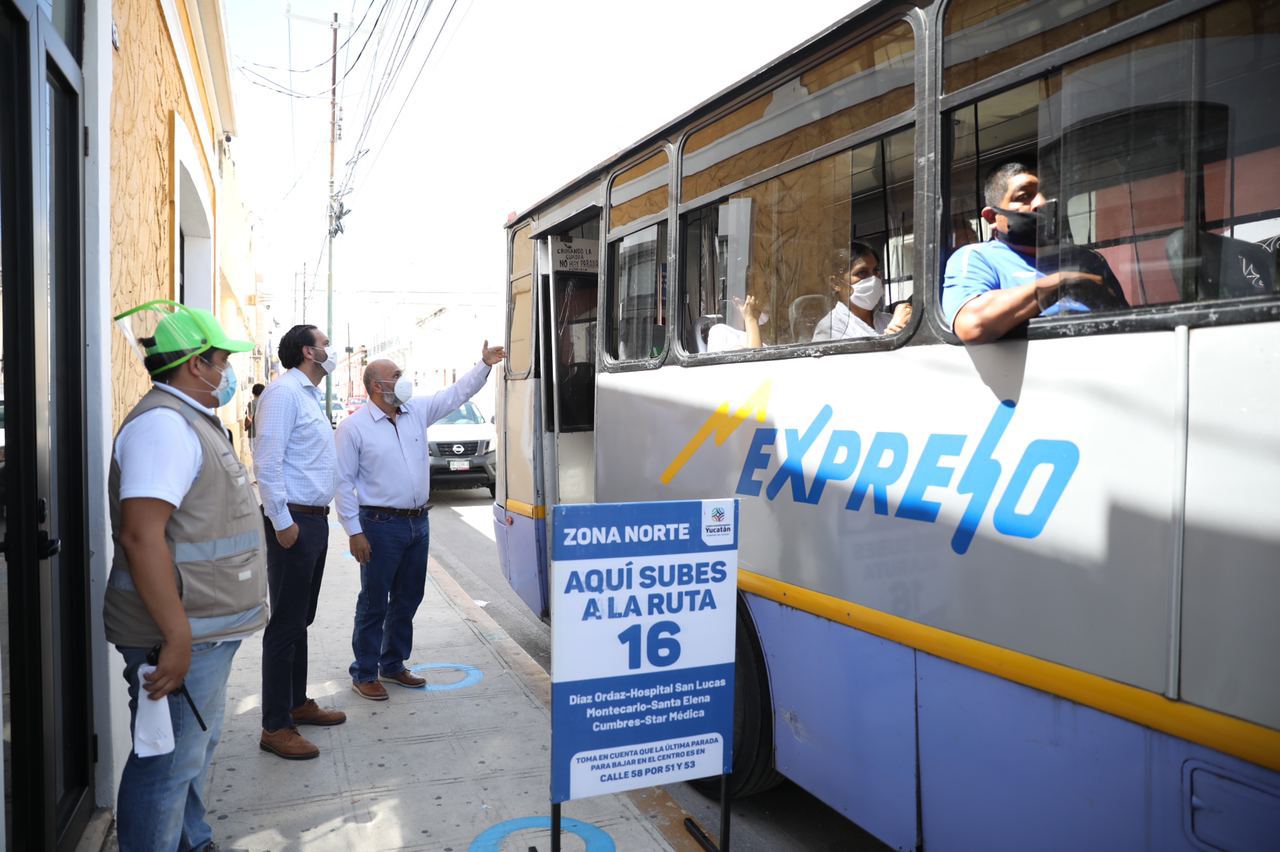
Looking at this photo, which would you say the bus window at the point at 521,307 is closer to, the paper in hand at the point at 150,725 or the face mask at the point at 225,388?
the face mask at the point at 225,388

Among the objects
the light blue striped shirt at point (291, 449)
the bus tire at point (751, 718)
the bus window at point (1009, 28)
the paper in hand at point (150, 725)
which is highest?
the bus window at point (1009, 28)

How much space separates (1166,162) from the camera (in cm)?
209

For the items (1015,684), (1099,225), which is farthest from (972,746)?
(1099,225)

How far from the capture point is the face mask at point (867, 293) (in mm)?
3277

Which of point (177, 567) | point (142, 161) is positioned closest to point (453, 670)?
point (177, 567)

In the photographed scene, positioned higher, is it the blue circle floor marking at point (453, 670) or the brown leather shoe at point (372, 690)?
the brown leather shoe at point (372, 690)

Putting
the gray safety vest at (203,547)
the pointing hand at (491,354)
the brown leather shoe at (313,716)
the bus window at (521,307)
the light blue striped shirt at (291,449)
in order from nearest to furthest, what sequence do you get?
the gray safety vest at (203,547) < the light blue striped shirt at (291,449) < the brown leather shoe at (313,716) < the pointing hand at (491,354) < the bus window at (521,307)

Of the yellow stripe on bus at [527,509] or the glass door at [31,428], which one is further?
the yellow stripe on bus at [527,509]

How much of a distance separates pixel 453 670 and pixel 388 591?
904 millimetres

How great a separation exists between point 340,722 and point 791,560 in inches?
107

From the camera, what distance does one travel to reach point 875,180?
3.24m

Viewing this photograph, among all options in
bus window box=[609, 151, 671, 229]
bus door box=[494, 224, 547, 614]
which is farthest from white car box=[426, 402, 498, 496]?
bus window box=[609, 151, 671, 229]

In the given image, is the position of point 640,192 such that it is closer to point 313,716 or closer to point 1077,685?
point 1077,685

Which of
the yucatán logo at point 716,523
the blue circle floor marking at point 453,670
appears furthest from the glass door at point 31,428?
the blue circle floor marking at point 453,670
